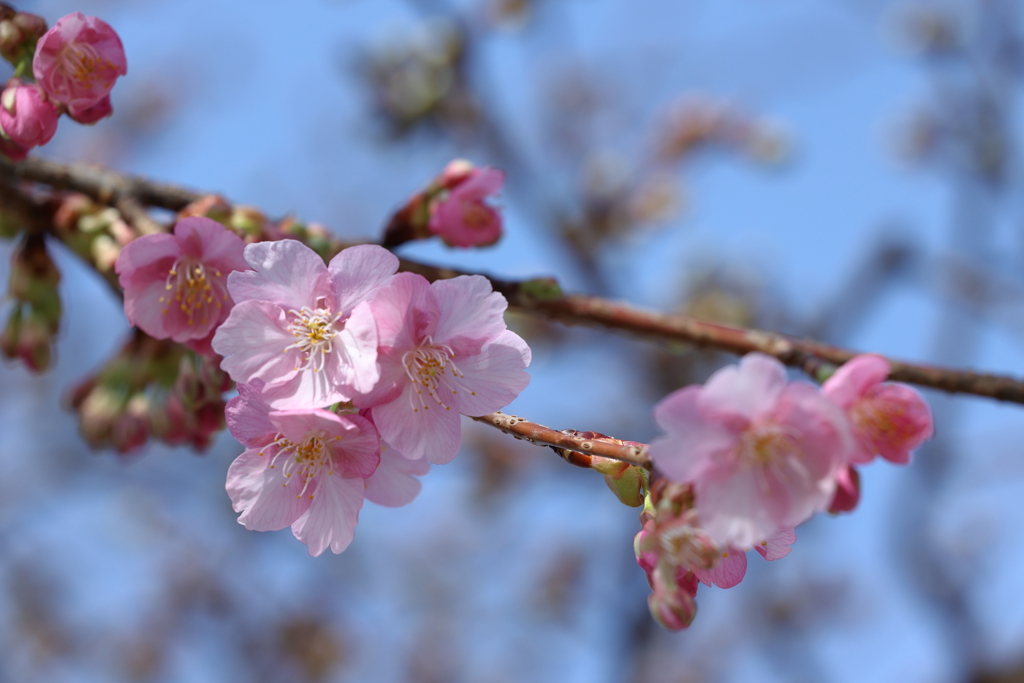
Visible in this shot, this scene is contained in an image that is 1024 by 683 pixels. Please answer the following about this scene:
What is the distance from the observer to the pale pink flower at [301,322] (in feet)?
3.52

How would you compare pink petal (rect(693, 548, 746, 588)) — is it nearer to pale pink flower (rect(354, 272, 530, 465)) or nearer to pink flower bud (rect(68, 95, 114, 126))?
pale pink flower (rect(354, 272, 530, 465))

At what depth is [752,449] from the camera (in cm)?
93

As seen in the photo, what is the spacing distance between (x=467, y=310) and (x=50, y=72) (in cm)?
80

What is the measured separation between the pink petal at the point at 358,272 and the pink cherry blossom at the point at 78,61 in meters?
0.55

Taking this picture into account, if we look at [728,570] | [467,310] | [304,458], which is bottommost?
[728,570]

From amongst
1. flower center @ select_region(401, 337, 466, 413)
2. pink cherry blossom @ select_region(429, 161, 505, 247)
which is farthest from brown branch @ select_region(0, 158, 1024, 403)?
flower center @ select_region(401, 337, 466, 413)

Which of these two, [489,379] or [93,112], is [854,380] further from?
[93,112]

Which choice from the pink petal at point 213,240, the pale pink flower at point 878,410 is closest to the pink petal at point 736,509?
the pale pink flower at point 878,410

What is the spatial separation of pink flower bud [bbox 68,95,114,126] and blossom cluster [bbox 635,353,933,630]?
1104 mm

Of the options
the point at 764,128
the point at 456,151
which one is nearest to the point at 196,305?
the point at 456,151

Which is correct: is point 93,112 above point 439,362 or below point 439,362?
above

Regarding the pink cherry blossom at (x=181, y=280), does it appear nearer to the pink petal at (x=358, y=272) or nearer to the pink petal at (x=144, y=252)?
the pink petal at (x=144, y=252)

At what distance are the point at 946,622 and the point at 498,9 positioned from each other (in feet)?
16.8

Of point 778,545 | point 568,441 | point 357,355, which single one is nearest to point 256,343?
point 357,355
